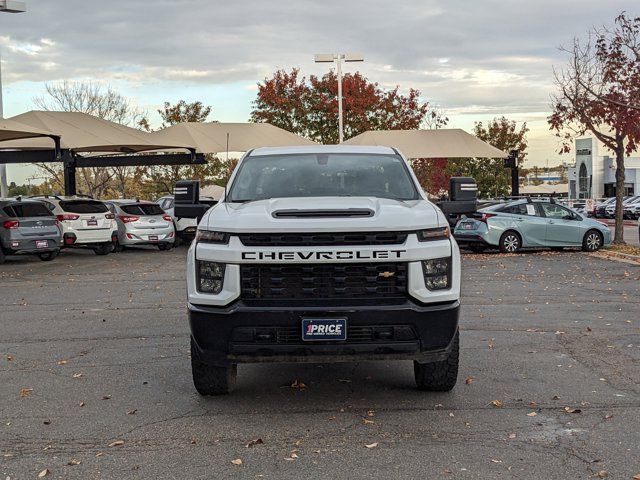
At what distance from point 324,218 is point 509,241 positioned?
15.6 meters

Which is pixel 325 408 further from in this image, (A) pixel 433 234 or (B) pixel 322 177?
(B) pixel 322 177

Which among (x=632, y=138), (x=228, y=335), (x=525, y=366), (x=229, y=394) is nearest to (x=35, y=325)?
(x=229, y=394)

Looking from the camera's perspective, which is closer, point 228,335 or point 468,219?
point 228,335

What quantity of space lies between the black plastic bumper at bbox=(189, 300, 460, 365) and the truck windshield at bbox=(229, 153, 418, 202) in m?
1.48

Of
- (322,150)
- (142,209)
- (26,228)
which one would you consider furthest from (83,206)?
(322,150)

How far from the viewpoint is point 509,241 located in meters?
20.6

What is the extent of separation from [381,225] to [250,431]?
1.68m

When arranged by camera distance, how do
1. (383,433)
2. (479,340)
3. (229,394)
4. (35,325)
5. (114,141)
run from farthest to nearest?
(114,141), (35,325), (479,340), (229,394), (383,433)

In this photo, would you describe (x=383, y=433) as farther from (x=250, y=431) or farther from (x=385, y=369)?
(x=385, y=369)

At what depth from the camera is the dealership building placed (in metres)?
71.1

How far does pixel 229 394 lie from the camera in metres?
6.55

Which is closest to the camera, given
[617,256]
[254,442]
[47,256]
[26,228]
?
[254,442]

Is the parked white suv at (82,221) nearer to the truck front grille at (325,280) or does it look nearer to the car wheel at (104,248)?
the car wheel at (104,248)

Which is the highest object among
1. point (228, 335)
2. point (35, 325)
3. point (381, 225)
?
point (381, 225)
